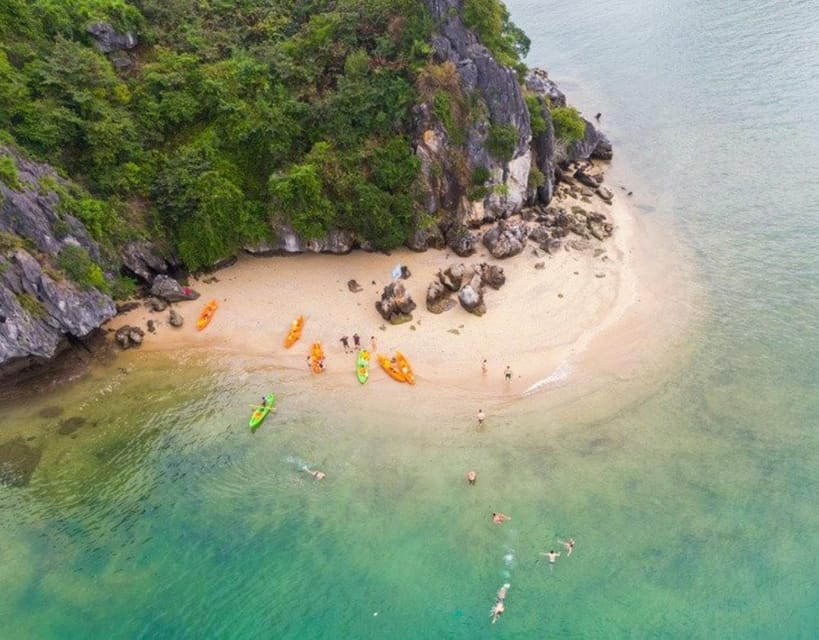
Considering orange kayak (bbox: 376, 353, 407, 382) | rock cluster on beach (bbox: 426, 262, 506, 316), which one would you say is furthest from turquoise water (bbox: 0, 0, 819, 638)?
rock cluster on beach (bbox: 426, 262, 506, 316)

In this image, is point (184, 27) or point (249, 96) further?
point (184, 27)

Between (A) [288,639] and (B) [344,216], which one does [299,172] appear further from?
(A) [288,639]

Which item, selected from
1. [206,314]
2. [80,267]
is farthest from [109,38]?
[206,314]

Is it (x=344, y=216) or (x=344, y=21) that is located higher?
(x=344, y=21)

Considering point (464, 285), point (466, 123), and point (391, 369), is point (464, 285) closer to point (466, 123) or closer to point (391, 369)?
point (391, 369)

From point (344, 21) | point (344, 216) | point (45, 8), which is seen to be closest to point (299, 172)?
point (344, 216)

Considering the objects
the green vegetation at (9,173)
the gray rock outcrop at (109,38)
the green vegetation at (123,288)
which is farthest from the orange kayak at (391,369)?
the gray rock outcrop at (109,38)
